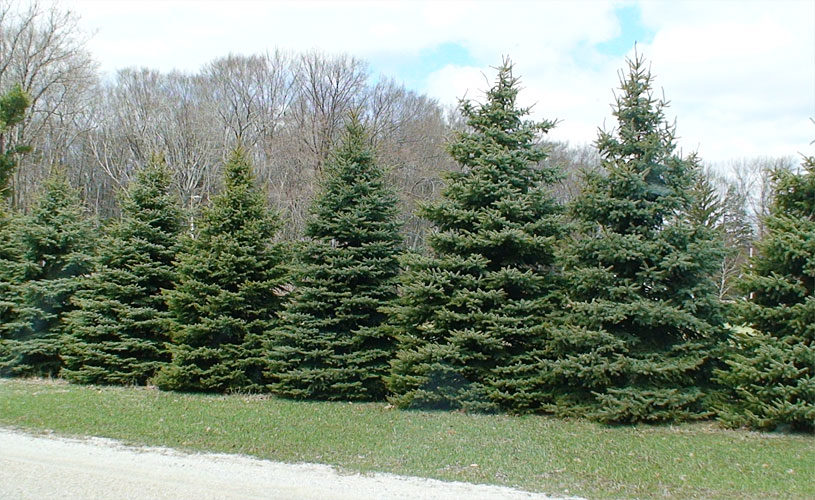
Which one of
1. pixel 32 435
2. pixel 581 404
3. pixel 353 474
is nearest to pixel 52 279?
pixel 32 435

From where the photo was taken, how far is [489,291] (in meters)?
10.3

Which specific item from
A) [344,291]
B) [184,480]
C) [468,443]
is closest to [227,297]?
[344,291]

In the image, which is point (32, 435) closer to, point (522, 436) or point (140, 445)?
point (140, 445)

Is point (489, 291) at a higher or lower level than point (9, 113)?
lower

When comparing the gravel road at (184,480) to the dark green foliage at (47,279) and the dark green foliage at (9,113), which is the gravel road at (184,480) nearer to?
the dark green foliage at (47,279)

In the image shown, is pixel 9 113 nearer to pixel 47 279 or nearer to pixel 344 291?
pixel 47 279

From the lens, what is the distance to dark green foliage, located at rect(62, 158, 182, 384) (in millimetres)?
13508

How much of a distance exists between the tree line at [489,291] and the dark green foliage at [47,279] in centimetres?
51

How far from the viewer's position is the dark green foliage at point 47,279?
14602mm

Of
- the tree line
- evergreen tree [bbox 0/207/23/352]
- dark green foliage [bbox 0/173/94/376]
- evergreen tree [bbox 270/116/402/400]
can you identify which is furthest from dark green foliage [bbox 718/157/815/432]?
evergreen tree [bbox 0/207/23/352]

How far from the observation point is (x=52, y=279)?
15.3 meters

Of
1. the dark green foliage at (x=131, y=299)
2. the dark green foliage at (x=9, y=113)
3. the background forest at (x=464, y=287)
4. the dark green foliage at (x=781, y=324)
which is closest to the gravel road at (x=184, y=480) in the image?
the background forest at (x=464, y=287)

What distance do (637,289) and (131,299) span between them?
1076 cm

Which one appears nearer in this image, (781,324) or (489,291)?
(781,324)
